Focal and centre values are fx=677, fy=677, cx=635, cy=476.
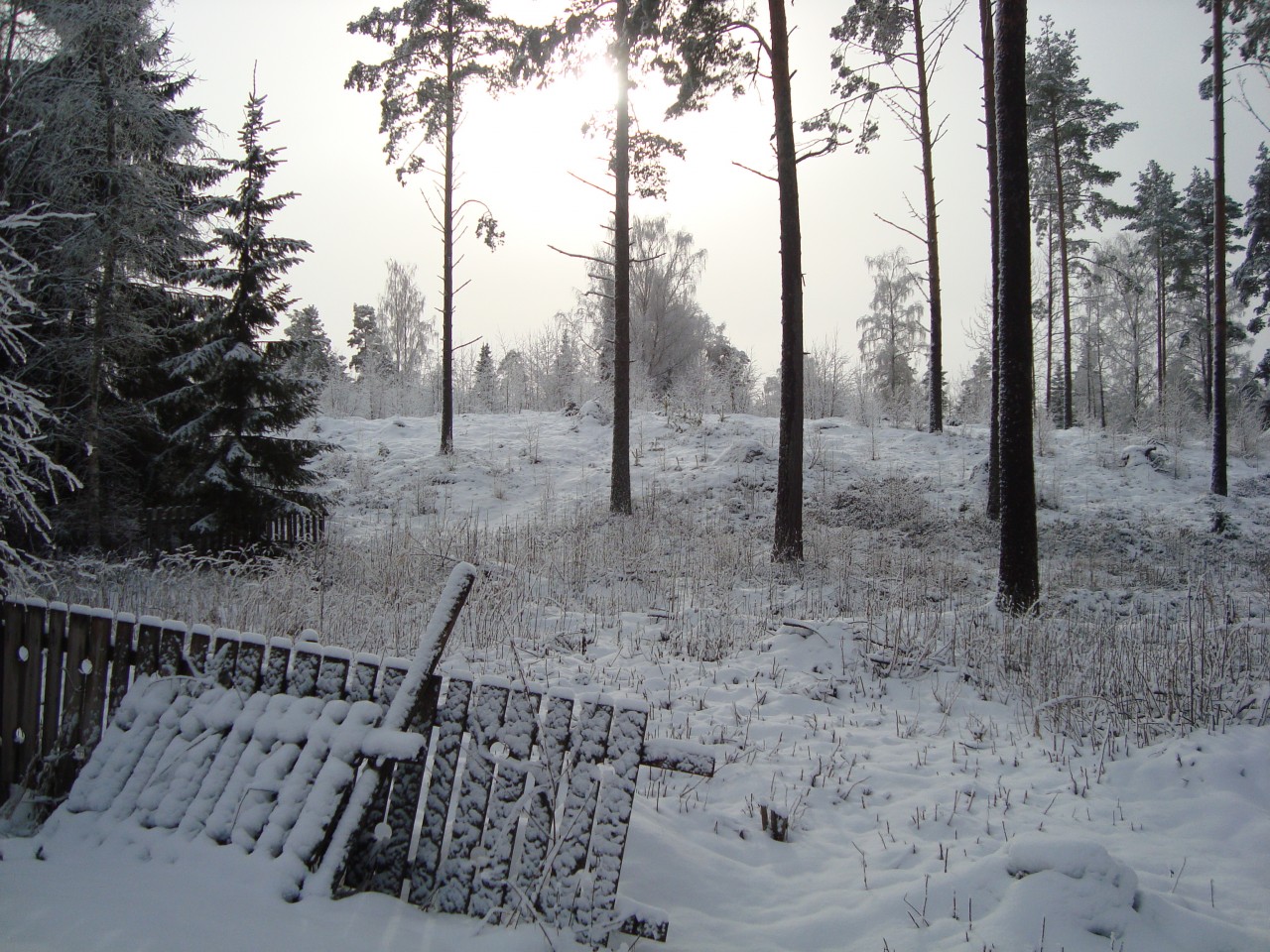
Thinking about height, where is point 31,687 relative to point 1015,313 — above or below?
below

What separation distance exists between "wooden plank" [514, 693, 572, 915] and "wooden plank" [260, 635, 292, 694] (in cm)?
139

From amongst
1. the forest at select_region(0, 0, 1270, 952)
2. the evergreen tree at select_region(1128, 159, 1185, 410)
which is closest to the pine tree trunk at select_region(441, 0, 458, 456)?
the forest at select_region(0, 0, 1270, 952)

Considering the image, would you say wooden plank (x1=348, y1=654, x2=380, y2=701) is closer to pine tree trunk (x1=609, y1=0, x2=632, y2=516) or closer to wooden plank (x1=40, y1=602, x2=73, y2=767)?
wooden plank (x1=40, y1=602, x2=73, y2=767)

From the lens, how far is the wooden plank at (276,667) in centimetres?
328

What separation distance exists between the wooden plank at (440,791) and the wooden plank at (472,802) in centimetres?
5

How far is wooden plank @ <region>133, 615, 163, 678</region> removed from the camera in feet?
11.7

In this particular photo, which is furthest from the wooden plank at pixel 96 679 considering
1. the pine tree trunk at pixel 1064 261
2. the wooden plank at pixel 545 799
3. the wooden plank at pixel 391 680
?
the pine tree trunk at pixel 1064 261

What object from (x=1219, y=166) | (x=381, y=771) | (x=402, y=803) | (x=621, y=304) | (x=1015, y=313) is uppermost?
(x=1219, y=166)

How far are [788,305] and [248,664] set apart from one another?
808 cm

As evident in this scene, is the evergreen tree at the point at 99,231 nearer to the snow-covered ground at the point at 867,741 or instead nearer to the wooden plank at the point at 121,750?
the snow-covered ground at the point at 867,741

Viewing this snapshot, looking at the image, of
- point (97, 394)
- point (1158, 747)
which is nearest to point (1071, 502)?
point (1158, 747)

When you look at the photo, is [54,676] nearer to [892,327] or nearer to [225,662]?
[225,662]

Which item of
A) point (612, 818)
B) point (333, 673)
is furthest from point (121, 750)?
point (612, 818)

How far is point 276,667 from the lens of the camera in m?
3.30
